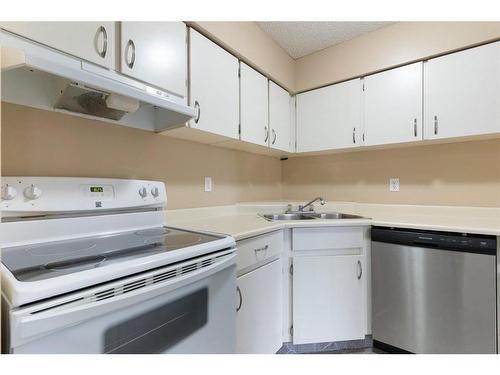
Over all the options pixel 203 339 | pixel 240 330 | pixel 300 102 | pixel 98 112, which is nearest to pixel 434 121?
pixel 300 102

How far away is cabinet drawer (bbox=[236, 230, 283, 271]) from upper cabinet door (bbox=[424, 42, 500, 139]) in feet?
4.28

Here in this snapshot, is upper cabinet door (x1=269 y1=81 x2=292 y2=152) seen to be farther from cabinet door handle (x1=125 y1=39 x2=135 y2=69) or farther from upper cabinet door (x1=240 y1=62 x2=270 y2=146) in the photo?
cabinet door handle (x1=125 y1=39 x2=135 y2=69)

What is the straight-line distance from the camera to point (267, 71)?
198cm

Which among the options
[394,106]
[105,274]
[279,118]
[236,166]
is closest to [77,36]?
[105,274]

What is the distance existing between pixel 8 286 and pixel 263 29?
211cm

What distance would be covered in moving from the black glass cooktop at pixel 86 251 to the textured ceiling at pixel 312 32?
67.5 inches

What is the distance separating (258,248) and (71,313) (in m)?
0.92

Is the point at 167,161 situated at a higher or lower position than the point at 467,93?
lower

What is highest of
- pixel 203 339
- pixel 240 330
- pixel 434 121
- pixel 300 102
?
pixel 300 102

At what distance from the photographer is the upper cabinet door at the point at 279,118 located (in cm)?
208

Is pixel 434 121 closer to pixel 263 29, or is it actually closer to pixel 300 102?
pixel 300 102

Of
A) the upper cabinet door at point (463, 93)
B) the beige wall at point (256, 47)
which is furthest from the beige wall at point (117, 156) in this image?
the upper cabinet door at point (463, 93)

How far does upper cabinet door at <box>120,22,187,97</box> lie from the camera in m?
1.12

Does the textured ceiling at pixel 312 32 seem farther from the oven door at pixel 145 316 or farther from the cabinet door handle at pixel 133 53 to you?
the oven door at pixel 145 316
